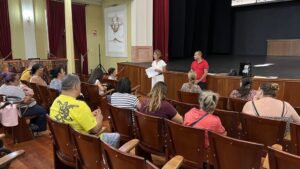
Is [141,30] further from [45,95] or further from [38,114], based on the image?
[38,114]

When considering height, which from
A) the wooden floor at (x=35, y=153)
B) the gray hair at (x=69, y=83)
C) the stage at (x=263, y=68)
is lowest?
the wooden floor at (x=35, y=153)

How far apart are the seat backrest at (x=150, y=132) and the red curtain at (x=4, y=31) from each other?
24.5 ft

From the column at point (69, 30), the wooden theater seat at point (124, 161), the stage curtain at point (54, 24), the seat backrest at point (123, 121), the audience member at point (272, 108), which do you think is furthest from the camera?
the stage curtain at point (54, 24)

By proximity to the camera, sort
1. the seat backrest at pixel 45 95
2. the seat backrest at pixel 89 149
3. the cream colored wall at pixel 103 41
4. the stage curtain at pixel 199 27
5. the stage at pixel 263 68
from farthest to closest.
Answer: the stage curtain at pixel 199 27
the cream colored wall at pixel 103 41
the stage at pixel 263 68
the seat backrest at pixel 45 95
the seat backrest at pixel 89 149

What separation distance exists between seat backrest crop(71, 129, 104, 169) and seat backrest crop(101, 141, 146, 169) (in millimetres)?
99

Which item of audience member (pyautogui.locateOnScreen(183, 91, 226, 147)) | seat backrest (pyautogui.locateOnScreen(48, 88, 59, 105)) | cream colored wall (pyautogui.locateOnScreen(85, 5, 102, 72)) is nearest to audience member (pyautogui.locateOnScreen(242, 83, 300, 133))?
audience member (pyautogui.locateOnScreen(183, 91, 226, 147))

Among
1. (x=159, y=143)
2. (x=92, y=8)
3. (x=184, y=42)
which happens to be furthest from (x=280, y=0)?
(x=159, y=143)

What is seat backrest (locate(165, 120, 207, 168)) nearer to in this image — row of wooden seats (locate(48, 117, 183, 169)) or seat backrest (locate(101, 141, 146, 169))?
row of wooden seats (locate(48, 117, 183, 169))

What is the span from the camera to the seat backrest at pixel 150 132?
7.62 feet

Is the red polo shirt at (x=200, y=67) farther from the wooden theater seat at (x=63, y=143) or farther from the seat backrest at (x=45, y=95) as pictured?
the wooden theater seat at (x=63, y=143)

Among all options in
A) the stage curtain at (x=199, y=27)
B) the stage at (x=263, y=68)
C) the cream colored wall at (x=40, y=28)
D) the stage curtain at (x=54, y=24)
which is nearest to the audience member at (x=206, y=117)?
the stage at (x=263, y=68)

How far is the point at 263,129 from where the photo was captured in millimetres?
2307

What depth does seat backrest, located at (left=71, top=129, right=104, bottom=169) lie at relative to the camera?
1776 mm

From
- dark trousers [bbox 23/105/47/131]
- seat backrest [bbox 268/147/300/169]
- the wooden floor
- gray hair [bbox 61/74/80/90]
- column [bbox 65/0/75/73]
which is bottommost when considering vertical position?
the wooden floor
